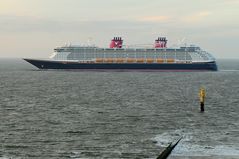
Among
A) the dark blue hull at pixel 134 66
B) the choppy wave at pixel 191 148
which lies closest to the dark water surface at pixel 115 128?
the choppy wave at pixel 191 148

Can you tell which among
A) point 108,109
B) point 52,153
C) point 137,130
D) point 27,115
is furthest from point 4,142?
point 108,109

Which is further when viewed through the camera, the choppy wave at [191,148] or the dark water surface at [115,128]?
the dark water surface at [115,128]

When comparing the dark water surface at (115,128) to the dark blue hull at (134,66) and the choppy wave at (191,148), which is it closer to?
the choppy wave at (191,148)

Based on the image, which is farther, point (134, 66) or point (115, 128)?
point (134, 66)

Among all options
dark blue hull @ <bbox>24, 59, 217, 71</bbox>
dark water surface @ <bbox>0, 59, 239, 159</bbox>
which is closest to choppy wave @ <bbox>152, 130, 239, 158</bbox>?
dark water surface @ <bbox>0, 59, 239, 159</bbox>

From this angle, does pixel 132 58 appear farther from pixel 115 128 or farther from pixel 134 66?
pixel 115 128

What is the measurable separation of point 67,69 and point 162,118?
108835 millimetres

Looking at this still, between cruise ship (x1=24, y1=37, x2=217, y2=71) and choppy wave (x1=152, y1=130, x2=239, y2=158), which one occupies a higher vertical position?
cruise ship (x1=24, y1=37, x2=217, y2=71)

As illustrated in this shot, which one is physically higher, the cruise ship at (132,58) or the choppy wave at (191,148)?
the cruise ship at (132,58)

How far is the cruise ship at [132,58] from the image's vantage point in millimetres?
146625

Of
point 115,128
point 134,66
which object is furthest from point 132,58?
point 115,128

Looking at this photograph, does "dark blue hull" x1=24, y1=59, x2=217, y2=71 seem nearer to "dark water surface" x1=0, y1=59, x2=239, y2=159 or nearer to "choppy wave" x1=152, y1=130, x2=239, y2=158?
"dark water surface" x1=0, y1=59, x2=239, y2=159

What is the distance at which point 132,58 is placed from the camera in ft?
488

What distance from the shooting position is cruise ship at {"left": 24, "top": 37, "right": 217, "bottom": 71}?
14662 cm
